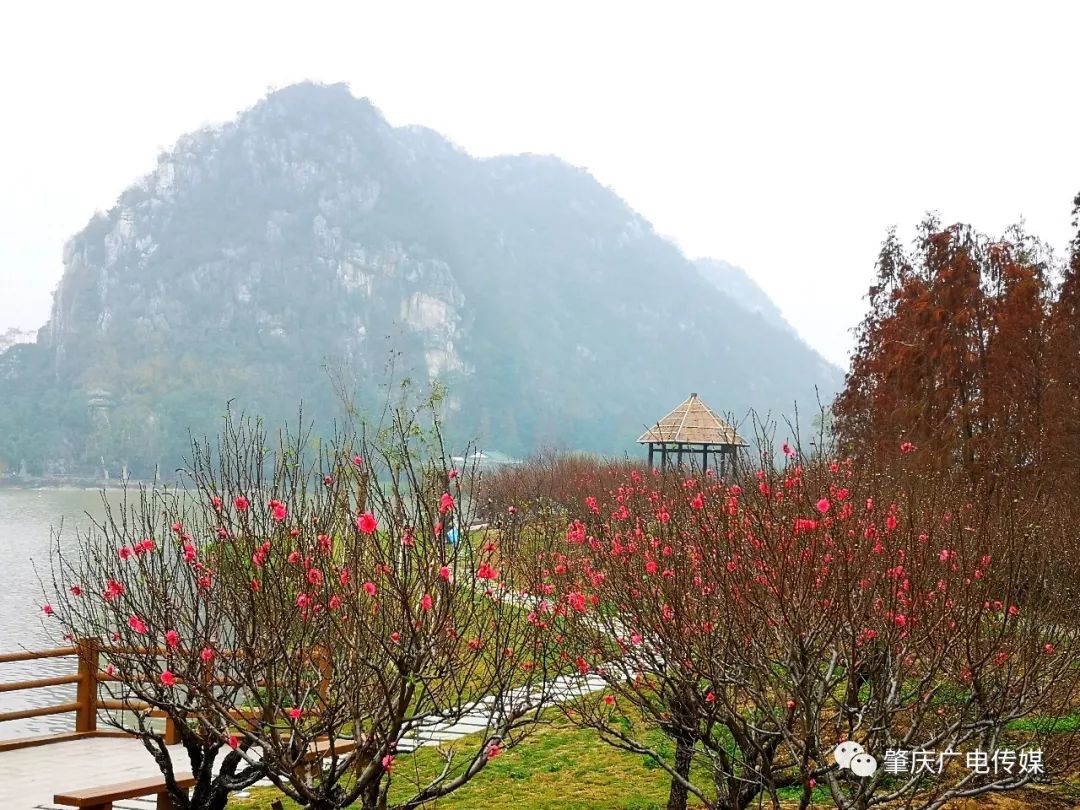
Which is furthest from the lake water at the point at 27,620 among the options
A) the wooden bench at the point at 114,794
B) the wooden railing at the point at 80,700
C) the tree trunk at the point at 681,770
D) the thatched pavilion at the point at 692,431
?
the thatched pavilion at the point at 692,431

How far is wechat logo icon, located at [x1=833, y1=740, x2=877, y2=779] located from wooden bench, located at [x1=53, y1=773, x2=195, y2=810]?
3859mm

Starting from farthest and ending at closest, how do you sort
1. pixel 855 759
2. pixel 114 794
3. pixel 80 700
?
pixel 80 700, pixel 114 794, pixel 855 759

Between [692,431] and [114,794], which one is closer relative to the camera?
[114,794]

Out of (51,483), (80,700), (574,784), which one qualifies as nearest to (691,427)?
(574,784)

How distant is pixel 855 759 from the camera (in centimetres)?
459

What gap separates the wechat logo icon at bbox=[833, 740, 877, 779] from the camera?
4531mm

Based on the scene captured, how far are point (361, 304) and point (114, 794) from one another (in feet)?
433

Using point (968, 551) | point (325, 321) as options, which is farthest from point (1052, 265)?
point (325, 321)

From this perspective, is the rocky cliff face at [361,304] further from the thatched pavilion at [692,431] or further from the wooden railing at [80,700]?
the wooden railing at [80,700]

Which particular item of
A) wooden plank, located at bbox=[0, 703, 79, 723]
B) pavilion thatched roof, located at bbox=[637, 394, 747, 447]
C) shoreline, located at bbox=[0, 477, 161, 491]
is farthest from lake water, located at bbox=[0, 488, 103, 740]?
shoreline, located at bbox=[0, 477, 161, 491]

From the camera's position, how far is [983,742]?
507 centimetres

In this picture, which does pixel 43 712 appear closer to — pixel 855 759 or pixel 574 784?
pixel 574 784

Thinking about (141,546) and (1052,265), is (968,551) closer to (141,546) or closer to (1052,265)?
(141,546)

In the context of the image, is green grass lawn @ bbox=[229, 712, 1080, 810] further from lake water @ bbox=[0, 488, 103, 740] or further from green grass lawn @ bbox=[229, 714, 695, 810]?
lake water @ bbox=[0, 488, 103, 740]
